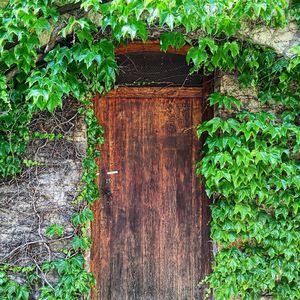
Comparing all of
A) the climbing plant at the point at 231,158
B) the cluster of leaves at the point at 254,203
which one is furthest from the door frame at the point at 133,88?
the cluster of leaves at the point at 254,203

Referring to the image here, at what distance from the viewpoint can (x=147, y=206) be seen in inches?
124

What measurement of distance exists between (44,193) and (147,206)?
33.4 inches

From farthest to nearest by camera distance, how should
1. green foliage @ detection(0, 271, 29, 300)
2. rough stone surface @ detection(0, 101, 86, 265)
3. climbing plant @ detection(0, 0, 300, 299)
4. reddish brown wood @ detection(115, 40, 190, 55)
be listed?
reddish brown wood @ detection(115, 40, 190, 55) → rough stone surface @ detection(0, 101, 86, 265) → green foliage @ detection(0, 271, 29, 300) → climbing plant @ detection(0, 0, 300, 299)

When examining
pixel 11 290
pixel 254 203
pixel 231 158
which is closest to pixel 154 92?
pixel 231 158

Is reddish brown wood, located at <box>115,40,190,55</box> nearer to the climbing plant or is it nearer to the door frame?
the door frame

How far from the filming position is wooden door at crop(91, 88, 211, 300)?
3137 mm

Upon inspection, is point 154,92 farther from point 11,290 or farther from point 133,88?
point 11,290

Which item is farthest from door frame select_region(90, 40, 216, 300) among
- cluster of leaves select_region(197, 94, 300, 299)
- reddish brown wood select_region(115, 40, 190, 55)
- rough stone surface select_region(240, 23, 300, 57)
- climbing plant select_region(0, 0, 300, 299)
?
rough stone surface select_region(240, 23, 300, 57)

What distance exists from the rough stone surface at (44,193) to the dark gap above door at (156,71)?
0.57 metres

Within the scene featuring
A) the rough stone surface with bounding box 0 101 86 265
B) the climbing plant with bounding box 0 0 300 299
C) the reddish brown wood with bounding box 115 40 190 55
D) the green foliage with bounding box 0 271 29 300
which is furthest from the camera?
the reddish brown wood with bounding box 115 40 190 55

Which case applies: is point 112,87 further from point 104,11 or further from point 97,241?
point 97,241

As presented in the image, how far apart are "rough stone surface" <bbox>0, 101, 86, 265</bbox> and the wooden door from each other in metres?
0.30

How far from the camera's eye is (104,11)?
2.14m

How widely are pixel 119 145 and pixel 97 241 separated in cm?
82
